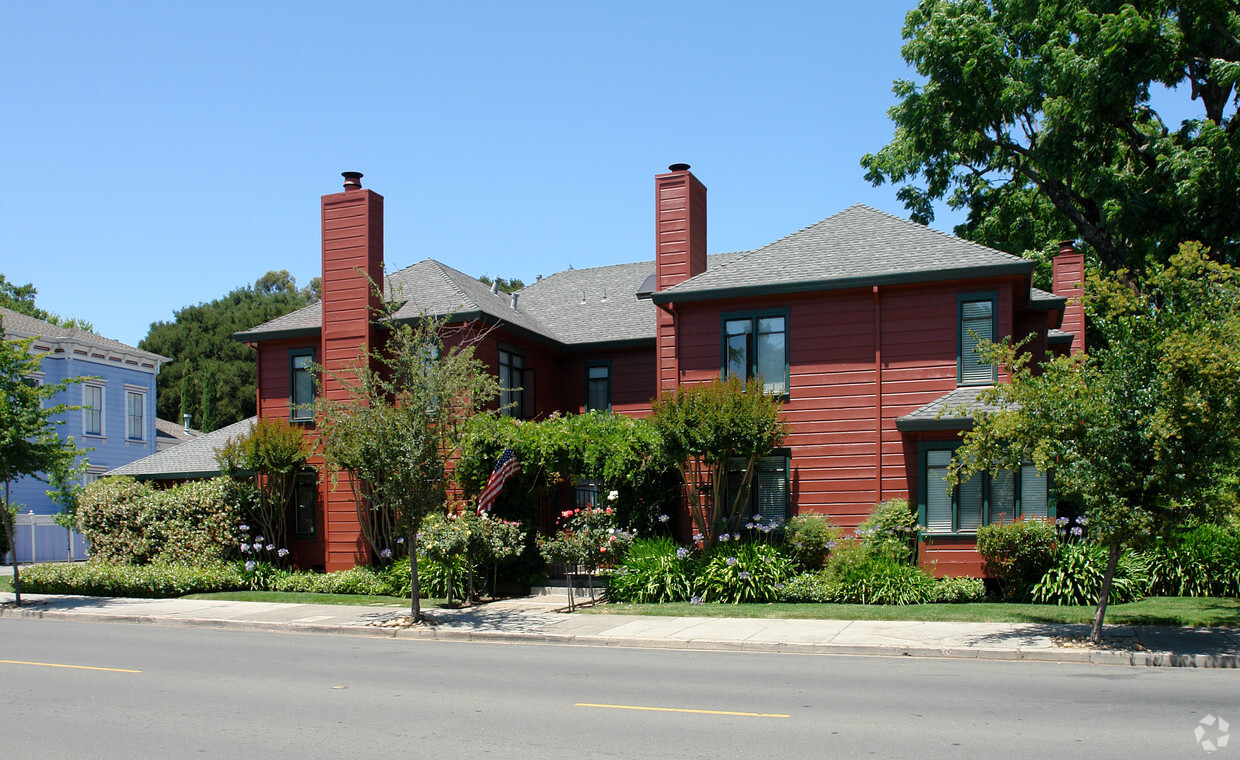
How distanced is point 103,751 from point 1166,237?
25.3m

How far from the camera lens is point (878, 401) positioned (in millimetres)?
20234

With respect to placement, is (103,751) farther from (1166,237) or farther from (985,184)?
(985,184)

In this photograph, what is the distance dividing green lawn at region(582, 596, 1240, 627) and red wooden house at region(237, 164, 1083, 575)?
2.08 metres

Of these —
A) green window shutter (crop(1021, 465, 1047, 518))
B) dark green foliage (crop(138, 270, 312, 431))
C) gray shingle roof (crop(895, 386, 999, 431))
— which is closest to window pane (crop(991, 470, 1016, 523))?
green window shutter (crop(1021, 465, 1047, 518))

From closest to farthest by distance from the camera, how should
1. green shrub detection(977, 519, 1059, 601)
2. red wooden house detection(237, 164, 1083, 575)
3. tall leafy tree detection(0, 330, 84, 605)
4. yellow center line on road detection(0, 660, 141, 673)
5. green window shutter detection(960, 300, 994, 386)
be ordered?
yellow center line on road detection(0, 660, 141, 673) < green shrub detection(977, 519, 1059, 601) < red wooden house detection(237, 164, 1083, 575) < green window shutter detection(960, 300, 994, 386) < tall leafy tree detection(0, 330, 84, 605)

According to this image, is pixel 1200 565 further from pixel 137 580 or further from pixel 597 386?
pixel 137 580

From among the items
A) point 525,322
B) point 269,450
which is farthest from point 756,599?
point 269,450

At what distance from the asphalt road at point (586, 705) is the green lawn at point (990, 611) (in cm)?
330

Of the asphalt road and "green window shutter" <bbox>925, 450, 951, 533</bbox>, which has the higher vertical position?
"green window shutter" <bbox>925, 450, 951, 533</bbox>

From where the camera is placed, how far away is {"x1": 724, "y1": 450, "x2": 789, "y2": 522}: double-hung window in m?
20.9

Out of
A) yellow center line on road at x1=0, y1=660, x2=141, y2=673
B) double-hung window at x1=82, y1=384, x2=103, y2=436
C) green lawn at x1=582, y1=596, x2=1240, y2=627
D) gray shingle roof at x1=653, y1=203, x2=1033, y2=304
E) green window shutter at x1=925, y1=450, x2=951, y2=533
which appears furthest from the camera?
double-hung window at x1=82, y1=384, x2=103, y2=436

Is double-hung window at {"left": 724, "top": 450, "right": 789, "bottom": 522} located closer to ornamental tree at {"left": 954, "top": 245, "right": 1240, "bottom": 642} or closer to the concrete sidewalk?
the concrete sidewalk

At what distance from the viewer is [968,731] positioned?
27.0 feet

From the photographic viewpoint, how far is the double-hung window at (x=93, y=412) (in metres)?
37.5
